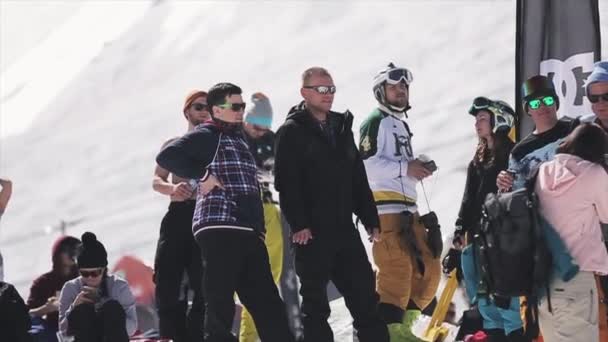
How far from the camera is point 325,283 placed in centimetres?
726

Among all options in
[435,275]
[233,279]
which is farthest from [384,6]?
[233,279]

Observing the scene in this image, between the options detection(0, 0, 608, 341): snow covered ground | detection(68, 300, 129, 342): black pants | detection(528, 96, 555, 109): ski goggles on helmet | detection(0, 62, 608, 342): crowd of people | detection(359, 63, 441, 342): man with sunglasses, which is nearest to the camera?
detection(0, 62, 608, 342): crowd of people

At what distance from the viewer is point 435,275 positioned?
27.4 feet

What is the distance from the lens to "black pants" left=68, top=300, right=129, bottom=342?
25.5ft

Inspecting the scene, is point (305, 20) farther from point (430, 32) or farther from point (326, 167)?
point (326, 167)

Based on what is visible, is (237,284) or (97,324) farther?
(97,324)

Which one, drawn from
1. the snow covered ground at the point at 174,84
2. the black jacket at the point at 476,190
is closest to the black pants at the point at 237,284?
the black jacket at the point at 476,190

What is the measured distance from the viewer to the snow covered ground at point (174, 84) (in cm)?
1697

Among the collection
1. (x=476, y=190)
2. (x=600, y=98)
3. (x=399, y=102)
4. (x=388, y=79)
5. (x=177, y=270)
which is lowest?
(x=177, y=270)

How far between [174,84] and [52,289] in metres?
13.0

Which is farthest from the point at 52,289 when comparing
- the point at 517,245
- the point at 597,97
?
the point at 597,97

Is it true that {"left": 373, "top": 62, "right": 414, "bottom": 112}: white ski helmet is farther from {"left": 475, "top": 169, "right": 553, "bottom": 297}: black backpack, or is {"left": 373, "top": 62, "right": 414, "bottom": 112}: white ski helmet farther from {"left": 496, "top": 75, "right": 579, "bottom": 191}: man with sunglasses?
{"left": 475, "top": 169, "right": 553, "bottom": 297}: black backpack

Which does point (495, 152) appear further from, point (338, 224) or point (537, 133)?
point (338, 224)

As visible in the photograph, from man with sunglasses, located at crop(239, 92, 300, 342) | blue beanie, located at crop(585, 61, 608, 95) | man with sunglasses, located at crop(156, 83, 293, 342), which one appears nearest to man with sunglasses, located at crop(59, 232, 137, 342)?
man with sunglasses, located at crop(156, 83, 293, 342)
